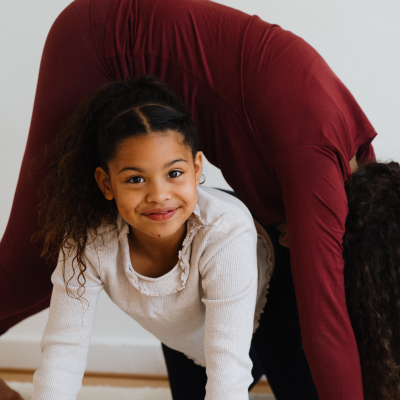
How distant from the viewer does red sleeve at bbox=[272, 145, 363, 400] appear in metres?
0.86

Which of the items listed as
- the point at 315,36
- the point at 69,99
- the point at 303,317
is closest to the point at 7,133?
the point at 69,99

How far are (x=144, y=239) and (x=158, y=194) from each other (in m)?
0.17

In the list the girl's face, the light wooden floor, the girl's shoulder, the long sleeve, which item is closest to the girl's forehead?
the girl's face

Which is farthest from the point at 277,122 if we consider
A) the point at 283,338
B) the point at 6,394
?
the point at 6,394

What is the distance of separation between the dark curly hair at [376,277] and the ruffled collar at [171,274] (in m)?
0.31

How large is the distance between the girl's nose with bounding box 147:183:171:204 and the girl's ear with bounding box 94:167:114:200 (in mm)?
117

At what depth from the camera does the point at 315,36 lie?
1.37 metres

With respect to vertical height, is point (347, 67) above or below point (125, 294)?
above

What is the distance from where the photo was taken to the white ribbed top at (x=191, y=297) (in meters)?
0.90

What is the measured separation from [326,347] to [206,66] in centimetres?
58

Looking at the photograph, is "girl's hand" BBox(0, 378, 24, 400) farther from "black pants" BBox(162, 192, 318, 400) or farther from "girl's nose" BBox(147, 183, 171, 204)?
"girl's nose" BBox(147, 183, 171, 204)

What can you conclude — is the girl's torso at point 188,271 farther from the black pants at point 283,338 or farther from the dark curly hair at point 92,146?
the black pants at point 283,338

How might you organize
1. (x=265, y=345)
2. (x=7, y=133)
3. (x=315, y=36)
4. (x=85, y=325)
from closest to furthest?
(x=85, y=325) → (x=265, y=345) → (x=315, y=36) → (x=7, y=133)

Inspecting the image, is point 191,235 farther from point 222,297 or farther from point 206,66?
point 206,66
